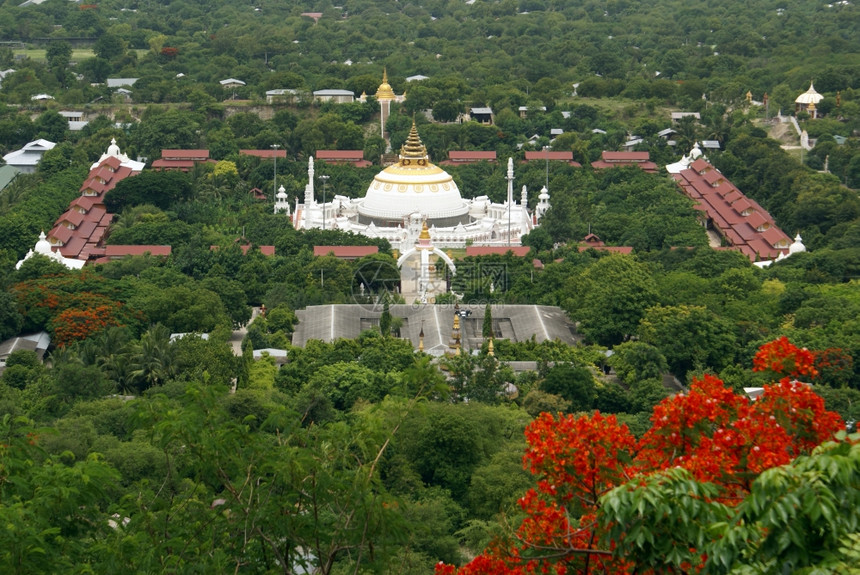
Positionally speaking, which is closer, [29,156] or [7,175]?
[7,175]

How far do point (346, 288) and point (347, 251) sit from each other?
3202mm

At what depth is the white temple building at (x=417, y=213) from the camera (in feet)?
158

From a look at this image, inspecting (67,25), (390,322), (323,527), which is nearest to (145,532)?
(323,527)

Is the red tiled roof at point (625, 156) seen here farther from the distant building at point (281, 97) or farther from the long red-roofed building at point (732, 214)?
the distant building at point (281, 97)

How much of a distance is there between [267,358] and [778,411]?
21743 mm

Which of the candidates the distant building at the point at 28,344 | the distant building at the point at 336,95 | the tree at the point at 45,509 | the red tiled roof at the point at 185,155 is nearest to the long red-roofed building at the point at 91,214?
the red tiled roof at the point at 185,155

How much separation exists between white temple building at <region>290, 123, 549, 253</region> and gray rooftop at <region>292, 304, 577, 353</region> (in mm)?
7448

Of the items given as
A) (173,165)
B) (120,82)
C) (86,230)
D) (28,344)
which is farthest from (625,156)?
(28,344)

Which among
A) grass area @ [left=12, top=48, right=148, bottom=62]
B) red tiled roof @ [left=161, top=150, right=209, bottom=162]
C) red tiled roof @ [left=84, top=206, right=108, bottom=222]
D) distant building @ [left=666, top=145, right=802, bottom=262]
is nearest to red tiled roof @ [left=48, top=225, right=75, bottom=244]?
red tiled roof @ [left=84, top=206, right=108, bottom=222]

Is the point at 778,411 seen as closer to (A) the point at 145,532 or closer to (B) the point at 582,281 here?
(A) the point at 145,532

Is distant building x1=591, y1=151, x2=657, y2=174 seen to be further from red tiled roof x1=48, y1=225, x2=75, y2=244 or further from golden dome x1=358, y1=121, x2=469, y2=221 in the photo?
red tiled roof x1=48, y1=225, x2=75, y2=244

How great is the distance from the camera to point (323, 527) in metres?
15.7

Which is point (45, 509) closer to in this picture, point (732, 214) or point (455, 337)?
point (455, 337)

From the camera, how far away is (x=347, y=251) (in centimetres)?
4544
